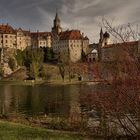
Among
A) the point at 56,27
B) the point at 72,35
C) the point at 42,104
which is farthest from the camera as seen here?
the point at 56,27

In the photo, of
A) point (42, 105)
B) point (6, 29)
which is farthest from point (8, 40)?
point (42, 105)

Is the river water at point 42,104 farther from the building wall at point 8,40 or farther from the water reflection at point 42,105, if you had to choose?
the building wall at point 8,40

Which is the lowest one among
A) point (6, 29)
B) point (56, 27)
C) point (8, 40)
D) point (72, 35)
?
point (8, 40)

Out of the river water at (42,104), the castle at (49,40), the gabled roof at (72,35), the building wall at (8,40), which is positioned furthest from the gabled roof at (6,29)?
the river water at (42,104)

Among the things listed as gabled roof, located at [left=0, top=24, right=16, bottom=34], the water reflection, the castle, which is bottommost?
the water reflection

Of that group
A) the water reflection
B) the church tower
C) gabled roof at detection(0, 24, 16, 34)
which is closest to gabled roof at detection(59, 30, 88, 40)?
the church tower

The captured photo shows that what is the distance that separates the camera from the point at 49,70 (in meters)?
143

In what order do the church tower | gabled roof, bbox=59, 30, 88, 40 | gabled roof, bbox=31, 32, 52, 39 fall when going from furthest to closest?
1. the church tower
2. gabled roof, bbox=31, 32, 52, 39
3. gabled roof, bbox=59, 30, 88, 40

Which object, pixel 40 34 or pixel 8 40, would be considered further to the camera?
pixel 40 34

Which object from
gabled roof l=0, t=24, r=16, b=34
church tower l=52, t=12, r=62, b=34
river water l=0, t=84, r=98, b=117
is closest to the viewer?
river water l=0, t=84, r=98, b=117

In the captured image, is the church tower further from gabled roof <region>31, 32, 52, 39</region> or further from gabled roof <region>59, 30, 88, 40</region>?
gabled roof <region>59, 30, 88, 40</region>

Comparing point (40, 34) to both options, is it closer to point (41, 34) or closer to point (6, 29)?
point (41, 34)

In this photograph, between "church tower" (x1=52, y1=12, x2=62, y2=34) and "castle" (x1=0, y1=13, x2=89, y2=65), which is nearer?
"castle" (x1=0, y1=13, x2=89, y2=65)

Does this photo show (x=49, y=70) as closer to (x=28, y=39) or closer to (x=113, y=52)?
(x=28, y=39)
